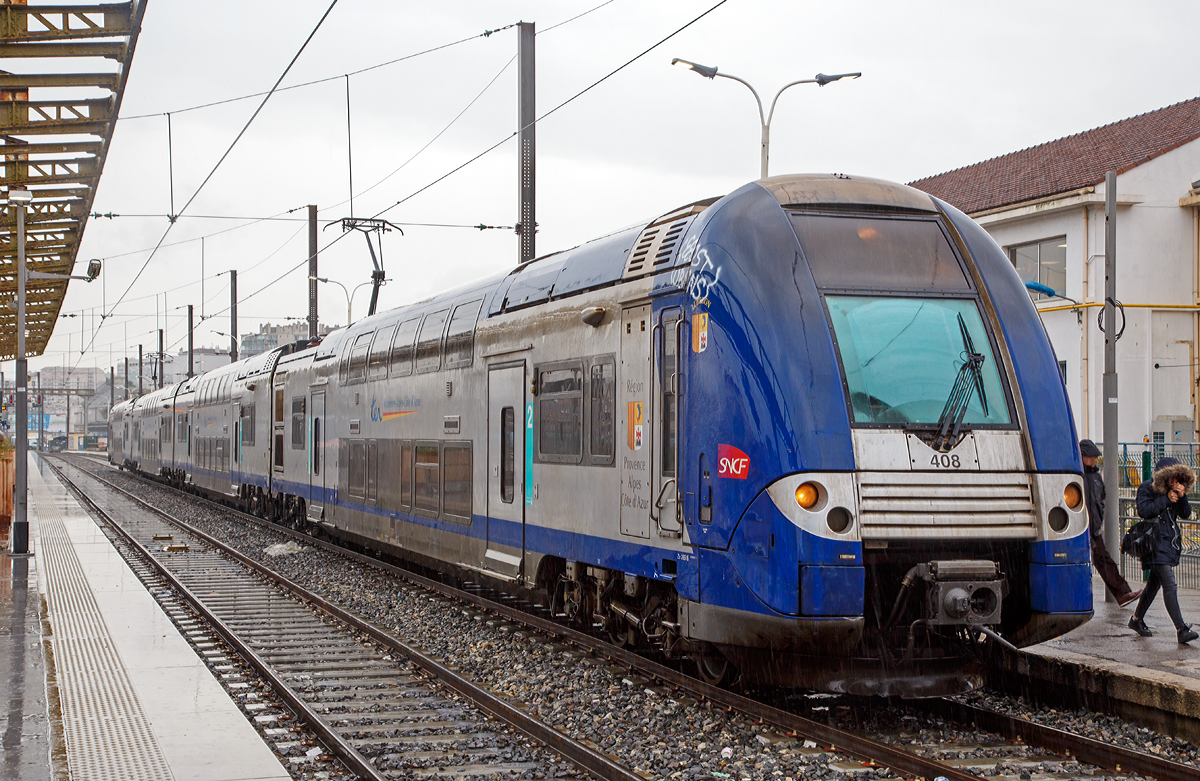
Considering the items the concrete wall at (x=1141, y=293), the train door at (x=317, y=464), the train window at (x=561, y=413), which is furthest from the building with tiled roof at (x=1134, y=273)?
the train window at (x=561, y=413)

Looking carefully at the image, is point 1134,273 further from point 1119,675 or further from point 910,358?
point 910,358

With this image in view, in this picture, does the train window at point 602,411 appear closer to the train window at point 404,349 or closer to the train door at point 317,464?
the train window at point 404,349

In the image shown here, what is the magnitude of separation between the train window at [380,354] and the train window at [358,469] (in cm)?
110

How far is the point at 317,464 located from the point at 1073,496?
14.5 m

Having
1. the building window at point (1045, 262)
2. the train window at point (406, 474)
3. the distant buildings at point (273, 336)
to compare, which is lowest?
the train window at point (406, 474)

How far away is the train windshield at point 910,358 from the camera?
755cm

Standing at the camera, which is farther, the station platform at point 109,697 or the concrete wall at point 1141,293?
the concrete wall at point 1141,293

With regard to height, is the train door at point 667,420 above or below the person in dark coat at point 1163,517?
above

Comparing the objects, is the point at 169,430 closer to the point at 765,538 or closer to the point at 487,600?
the point at 487,600

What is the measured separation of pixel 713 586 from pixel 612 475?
5.72ft

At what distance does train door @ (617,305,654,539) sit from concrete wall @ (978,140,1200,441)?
62.4 ft

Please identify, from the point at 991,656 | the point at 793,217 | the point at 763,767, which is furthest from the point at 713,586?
the point at 793,217

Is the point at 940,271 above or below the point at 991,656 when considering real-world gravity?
above

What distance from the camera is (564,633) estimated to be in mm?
11008
